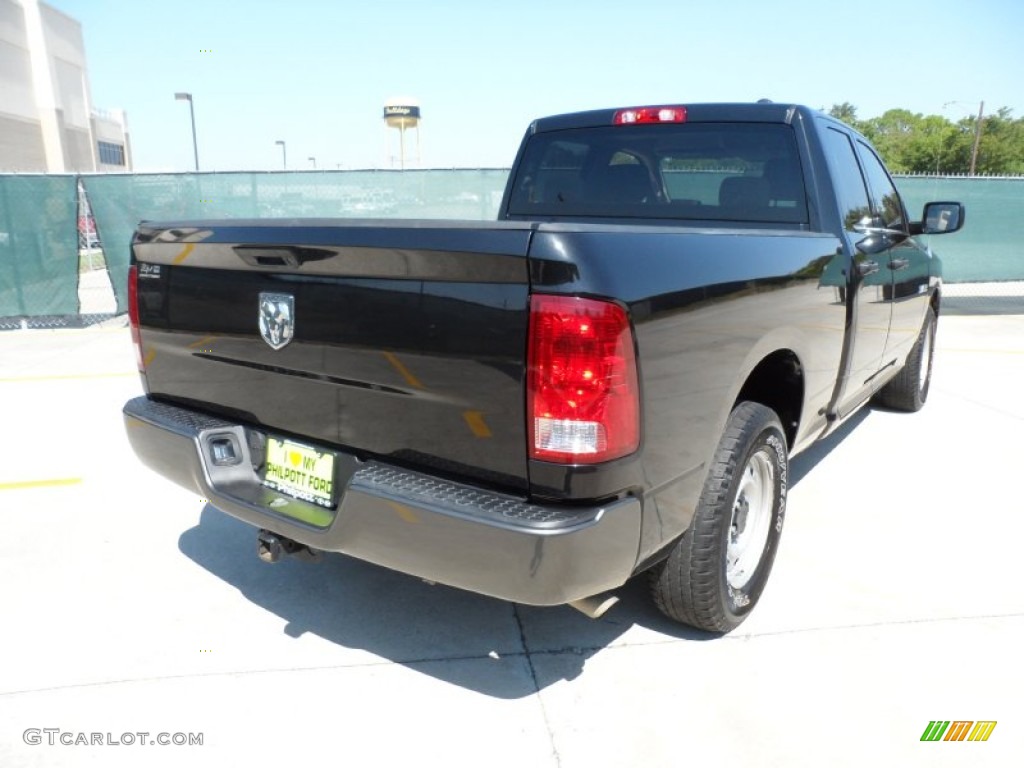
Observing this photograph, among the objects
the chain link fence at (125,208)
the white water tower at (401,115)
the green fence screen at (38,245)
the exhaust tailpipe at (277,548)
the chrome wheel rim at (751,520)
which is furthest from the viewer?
the white water tower at (401,115)

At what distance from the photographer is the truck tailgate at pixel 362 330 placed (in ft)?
6.54

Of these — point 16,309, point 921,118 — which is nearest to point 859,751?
point 16,309

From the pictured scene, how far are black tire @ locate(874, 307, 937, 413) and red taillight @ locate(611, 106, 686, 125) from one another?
9.00 feet

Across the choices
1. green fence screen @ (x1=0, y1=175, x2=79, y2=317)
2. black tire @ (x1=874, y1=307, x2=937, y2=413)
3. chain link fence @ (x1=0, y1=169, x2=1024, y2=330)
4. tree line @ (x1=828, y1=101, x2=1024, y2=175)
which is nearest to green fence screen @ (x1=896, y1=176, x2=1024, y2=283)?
chain link fence @ (x1=0, y1=169, x2=1024, y2=330)

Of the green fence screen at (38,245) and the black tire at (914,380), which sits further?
the green fence screen at (38,245)

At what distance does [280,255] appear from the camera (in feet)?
7.82

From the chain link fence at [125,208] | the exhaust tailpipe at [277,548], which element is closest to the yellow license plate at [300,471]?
the exhaust tailpipe at [277,548]

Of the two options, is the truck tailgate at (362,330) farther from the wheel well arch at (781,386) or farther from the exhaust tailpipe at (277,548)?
the wheel well arch at (781,386)

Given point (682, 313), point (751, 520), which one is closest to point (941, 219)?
point (751, 520)

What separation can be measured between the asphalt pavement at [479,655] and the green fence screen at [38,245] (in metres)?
7.01

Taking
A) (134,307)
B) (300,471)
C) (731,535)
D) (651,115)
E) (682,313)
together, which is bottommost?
(731,535)

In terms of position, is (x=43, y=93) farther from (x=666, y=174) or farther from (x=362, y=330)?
(x=362, y=330)

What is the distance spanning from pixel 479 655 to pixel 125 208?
9.72 metres

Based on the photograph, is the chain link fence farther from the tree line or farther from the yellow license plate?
the tree line
